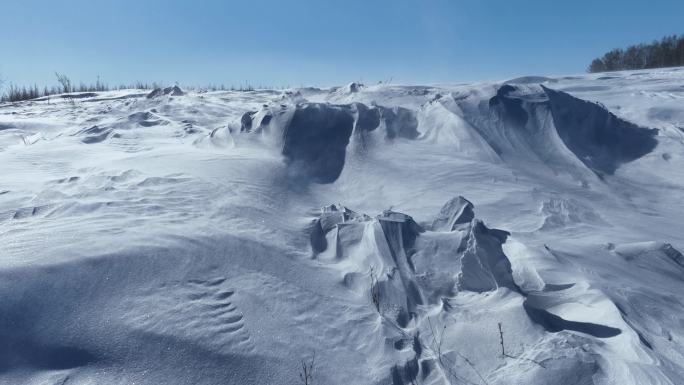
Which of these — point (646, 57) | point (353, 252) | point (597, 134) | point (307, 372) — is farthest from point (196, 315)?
point (646, 57)

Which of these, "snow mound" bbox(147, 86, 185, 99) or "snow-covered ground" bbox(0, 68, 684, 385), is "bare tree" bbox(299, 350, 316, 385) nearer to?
"snow-covered ground" bbox(0, 68, 684, 385)

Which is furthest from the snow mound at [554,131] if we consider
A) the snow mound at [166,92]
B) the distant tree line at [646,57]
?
the distant tree line at [646,57]

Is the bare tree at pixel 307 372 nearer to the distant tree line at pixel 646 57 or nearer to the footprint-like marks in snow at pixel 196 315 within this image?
the footprint-like marks in snow at pixel 196 315

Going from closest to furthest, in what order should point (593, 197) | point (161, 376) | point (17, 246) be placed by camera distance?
point (161, 376)
point (17, 246)
point (593, 197)

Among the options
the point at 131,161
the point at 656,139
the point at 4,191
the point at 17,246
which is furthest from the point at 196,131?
the point at 656,139

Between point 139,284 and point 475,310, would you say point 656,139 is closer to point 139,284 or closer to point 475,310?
point 475,310

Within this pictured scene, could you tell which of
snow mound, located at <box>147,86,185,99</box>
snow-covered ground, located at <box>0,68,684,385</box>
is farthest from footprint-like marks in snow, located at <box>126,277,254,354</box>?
snow mound, located at <box>147,86,185,99</box>
